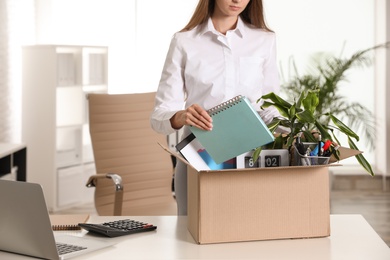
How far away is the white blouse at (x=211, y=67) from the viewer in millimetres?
2857

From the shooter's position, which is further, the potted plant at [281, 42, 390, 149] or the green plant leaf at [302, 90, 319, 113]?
the potted plant at [281, 42, 390, 149]

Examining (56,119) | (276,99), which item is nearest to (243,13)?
(276,99)

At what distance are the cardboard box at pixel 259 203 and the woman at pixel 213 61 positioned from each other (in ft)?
1.63

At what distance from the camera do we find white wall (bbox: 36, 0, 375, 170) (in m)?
8.13

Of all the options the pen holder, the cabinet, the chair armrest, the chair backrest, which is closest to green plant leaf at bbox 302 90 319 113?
the pen holder

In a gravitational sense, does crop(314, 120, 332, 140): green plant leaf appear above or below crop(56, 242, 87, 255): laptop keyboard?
above

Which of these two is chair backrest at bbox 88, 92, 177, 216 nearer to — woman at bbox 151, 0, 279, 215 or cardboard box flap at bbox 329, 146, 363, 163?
woman at bbox 151, 0, 279, 215

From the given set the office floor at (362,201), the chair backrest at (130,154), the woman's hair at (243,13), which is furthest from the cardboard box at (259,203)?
the office floor at (362,201)

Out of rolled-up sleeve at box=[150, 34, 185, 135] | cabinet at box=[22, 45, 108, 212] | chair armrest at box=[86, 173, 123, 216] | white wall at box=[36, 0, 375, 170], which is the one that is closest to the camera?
rolled-up sleeve at box=[150, 34, 185, 135]

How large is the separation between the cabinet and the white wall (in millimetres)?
641

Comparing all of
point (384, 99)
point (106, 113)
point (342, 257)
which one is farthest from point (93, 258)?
point (384, 99)

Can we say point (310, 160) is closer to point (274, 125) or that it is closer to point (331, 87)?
point (274, 125)

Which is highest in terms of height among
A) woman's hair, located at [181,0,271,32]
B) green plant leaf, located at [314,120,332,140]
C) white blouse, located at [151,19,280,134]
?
woman's hair, located at [181,0,271,32]

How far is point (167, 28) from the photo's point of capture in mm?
8250
